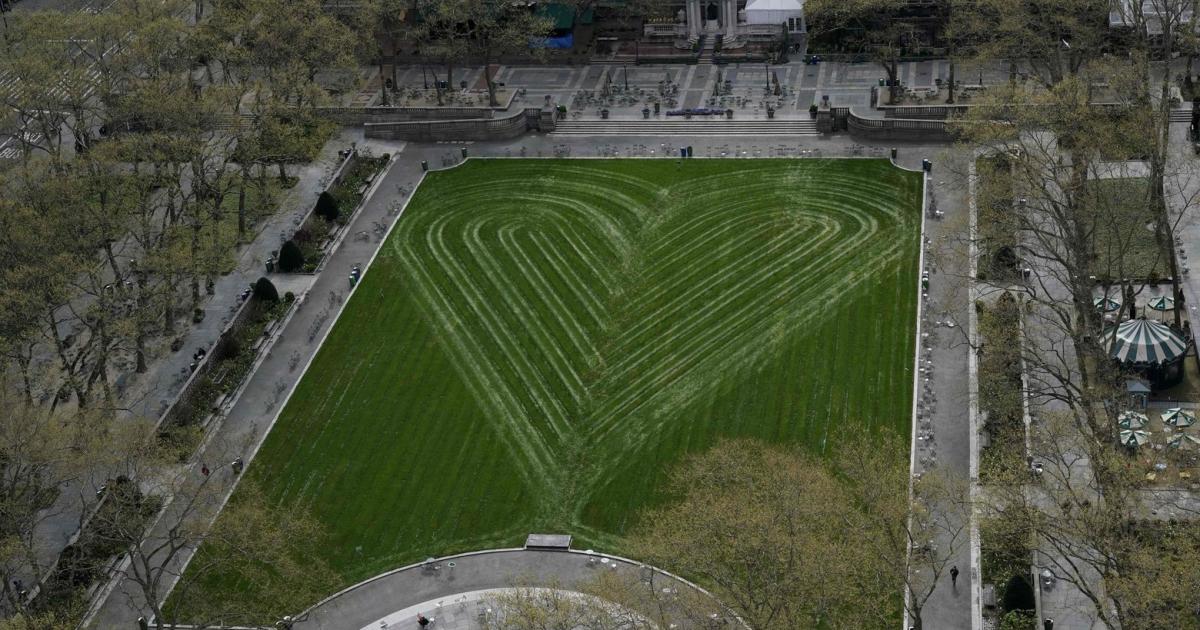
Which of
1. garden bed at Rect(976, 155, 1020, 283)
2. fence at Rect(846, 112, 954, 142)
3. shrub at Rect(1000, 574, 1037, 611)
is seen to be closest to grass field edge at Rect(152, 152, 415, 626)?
fence at Rect(846, 112, 954, 142)

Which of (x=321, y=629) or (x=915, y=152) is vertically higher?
(x=915, y=152)

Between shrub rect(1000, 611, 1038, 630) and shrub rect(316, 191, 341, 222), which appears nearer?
shrub rect(1000, 611, 1038, 630)

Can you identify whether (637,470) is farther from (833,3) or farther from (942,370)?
(833,3)

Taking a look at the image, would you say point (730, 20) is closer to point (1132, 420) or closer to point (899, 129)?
point (899, 129)

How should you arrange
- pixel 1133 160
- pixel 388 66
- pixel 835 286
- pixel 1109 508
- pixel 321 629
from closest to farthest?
pixel 1109 508, pixel 321 629, pixel 835 286, pixel 1133 160, pixel 388 66

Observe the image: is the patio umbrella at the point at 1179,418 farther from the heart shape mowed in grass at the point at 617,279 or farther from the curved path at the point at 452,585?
the curved path at the point at 452,585

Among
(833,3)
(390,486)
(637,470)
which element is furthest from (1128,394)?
(833,3)

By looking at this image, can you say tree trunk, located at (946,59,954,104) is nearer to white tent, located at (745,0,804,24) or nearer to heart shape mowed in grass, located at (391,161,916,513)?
heart shape mowed in grass, located at (391,161,916,513)
